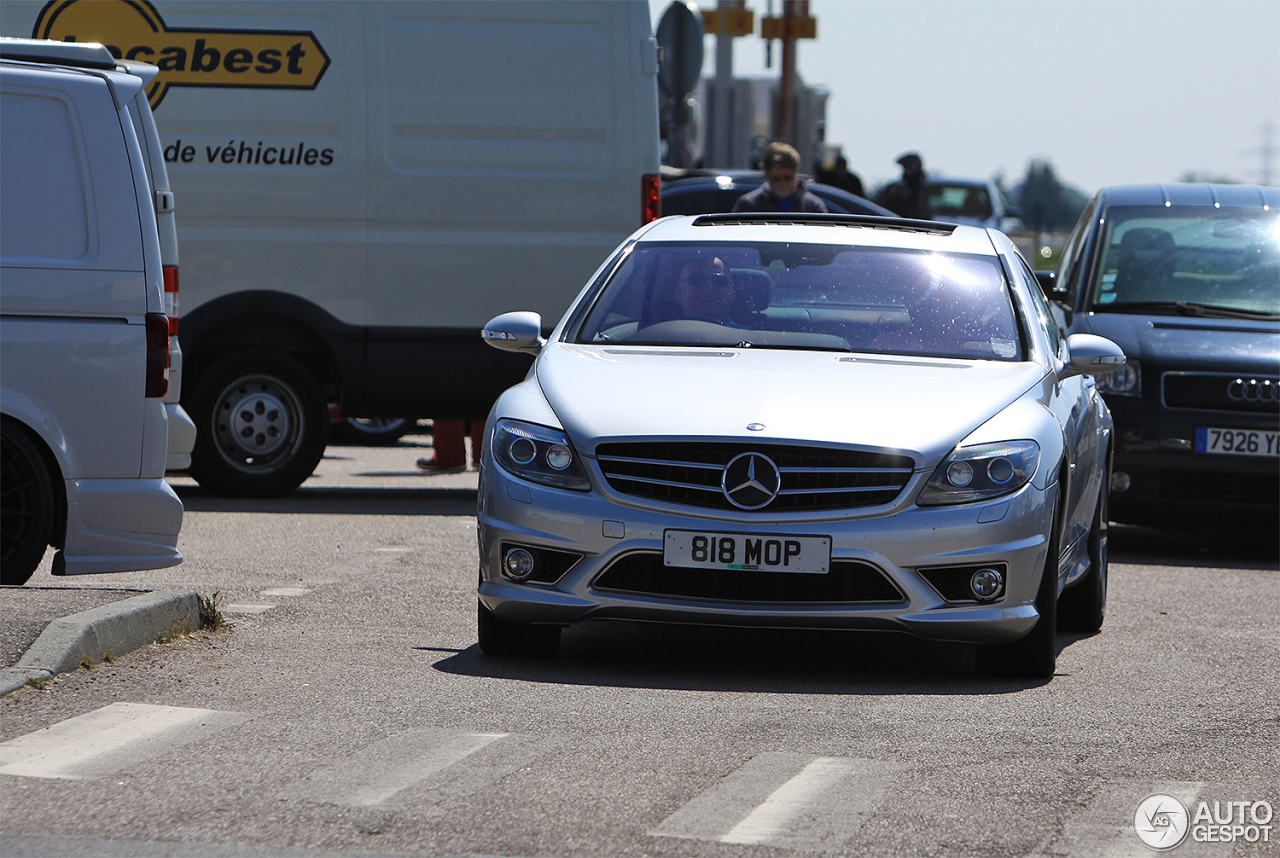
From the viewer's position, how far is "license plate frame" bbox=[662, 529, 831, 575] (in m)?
6.09

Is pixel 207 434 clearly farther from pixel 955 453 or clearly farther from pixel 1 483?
pixel 955 453

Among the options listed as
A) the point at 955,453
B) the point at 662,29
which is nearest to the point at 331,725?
the point at 955,453

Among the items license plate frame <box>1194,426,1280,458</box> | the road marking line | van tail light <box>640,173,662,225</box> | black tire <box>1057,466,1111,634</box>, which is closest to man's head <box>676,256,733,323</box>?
black tire <box>1057,466,1111,634</box>

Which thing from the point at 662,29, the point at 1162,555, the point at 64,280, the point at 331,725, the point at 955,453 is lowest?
the point at 1162,555

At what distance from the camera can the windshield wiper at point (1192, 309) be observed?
429 inches

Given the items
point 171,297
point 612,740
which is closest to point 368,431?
point 171,297

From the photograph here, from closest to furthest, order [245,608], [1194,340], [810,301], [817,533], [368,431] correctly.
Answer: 1. [817,533]
2. [810,301]
3. [245,608]
4. [1194,340]
5. [368,431]

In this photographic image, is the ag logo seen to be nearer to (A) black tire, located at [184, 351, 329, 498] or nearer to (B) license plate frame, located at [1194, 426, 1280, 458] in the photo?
(A) black tire, located at [184, 351, 329, 498]

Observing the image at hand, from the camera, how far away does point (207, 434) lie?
1152cm

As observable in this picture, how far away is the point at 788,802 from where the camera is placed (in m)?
4.63

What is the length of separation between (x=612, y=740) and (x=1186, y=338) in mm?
6208

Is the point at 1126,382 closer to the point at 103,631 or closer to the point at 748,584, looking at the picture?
the point at 748,584

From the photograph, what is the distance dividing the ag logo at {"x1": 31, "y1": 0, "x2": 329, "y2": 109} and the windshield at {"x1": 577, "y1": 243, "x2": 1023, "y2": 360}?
449cm

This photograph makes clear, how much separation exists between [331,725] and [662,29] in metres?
13.9
